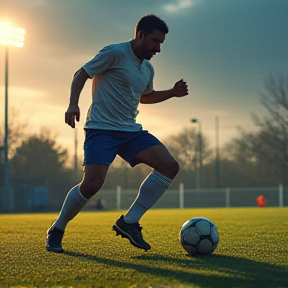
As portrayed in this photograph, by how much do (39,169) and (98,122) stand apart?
44.4 meters

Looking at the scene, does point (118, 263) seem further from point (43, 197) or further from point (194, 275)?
point (43, 197)

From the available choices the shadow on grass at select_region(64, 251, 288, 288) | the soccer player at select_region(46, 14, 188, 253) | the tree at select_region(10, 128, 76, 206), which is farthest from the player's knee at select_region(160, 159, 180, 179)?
the tree at select_region(10, 128, 76, 206)

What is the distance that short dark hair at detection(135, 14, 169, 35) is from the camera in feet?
14.6

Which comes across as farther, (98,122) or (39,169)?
(39,169)

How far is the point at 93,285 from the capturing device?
2.80 metres

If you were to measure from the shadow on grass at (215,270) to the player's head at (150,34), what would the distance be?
179cm

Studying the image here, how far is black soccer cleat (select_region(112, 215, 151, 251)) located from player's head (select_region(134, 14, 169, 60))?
151 cm

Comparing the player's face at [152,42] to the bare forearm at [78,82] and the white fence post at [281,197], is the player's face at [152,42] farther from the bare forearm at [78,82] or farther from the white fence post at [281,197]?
the white fence post at [281,197]

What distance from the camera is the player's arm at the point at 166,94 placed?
5.09m

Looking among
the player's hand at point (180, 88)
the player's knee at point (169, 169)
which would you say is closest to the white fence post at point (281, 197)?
the player's hand at point (180, 88)

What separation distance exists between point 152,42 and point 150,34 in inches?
2.8

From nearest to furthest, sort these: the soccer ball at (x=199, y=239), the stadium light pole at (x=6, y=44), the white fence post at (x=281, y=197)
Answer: the soccer ball at (x=199, y=239), the stadium light pole at (x=6, y=44), the white fence post at (x=281, y=197)

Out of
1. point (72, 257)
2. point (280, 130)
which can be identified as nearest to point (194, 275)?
point (72, 257)

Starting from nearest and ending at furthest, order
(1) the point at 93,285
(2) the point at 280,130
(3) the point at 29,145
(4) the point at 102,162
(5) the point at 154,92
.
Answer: (1) the point at 93,285
(4) the point at 102,162
(5) the point at 154,92
(2) the point at 280,130
(3) the point at 29,145
